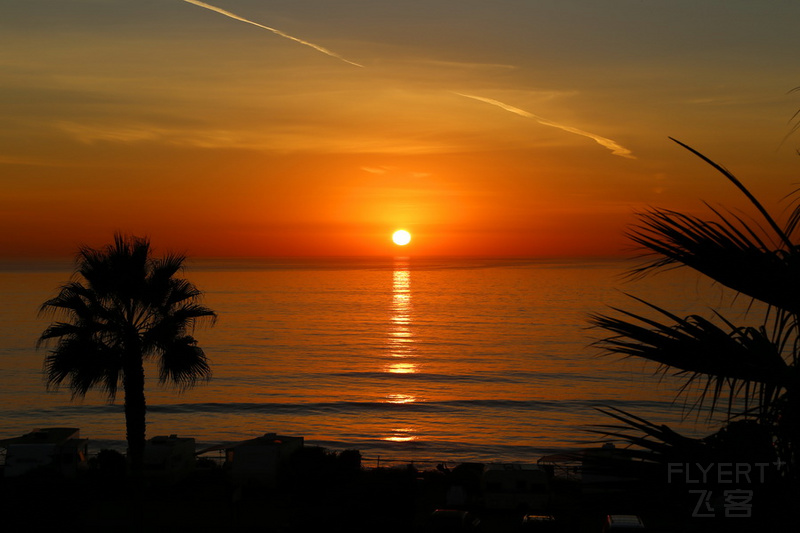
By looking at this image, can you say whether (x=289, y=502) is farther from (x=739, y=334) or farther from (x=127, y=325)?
(x=739, y=334)

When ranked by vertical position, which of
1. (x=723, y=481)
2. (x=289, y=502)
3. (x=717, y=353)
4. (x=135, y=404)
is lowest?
(x=289, y=502)

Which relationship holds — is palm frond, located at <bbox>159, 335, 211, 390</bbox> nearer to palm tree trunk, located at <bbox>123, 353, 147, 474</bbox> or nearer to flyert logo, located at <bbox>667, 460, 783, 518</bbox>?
palm tree trunk, located at <bbox>123, 353, 147, 474</bbox>

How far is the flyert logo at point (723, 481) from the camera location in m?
3.64

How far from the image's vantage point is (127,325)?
2284cm

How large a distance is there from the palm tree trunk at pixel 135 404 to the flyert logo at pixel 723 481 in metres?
20.5

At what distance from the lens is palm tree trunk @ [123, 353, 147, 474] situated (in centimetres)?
2247

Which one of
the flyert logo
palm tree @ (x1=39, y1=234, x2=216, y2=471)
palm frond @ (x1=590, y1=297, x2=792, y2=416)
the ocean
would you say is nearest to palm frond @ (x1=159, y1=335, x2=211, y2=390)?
palm tree @ (x1=39, y1=234, x2=216, y2=471)

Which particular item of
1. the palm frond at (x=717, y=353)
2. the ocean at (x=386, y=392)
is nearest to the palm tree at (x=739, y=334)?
the palm frond at (x=717, y=353)

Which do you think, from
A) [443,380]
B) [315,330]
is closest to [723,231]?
[443,380]

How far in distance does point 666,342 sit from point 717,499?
0.79 metres

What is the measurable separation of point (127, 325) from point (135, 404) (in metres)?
2.42

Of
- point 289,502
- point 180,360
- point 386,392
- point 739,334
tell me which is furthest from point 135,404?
point 386,392

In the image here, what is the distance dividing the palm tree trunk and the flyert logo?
20474mm

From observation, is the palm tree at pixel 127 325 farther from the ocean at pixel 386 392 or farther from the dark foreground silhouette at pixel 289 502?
the ocean at pixel 386 392
